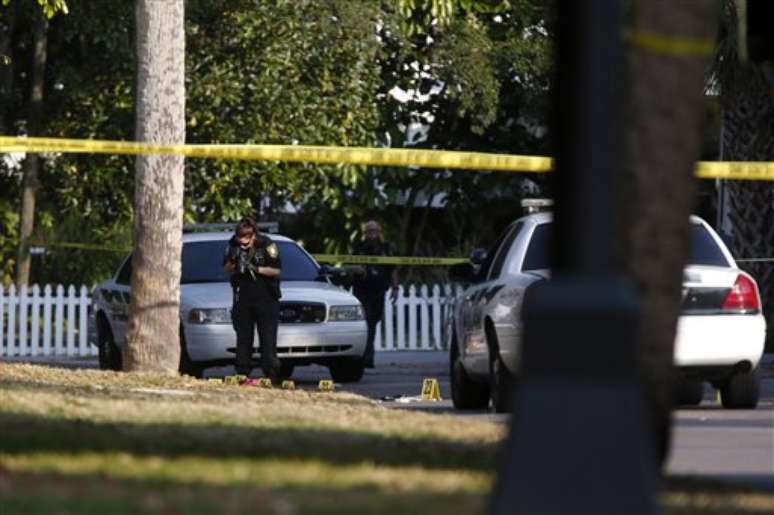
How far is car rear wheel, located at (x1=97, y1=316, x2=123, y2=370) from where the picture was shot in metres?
23.5

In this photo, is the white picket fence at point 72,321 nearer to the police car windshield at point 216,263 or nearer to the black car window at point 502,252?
the police car windshield at point 216,263

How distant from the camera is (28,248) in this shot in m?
31.1

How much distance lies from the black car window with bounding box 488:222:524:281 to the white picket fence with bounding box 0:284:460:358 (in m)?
11.7

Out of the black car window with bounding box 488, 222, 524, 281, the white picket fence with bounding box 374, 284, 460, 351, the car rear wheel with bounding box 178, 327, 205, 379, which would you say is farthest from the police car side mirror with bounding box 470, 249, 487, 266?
the white picket fence with bounding box 374, 284, 460, 351

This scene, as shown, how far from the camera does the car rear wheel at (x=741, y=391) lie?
16.8 metres

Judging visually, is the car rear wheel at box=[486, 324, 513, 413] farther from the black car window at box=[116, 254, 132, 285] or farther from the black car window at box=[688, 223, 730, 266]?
the black car window at box=[116, 254, 132, 285]

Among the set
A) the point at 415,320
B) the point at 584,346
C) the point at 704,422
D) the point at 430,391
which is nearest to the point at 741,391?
the point at 704,422

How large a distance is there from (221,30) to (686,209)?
2205cm

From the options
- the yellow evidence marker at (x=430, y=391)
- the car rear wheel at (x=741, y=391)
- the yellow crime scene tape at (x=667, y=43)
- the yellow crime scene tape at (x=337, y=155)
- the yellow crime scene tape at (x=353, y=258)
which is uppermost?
the yellow crime scene tape at (x=667, y=43)

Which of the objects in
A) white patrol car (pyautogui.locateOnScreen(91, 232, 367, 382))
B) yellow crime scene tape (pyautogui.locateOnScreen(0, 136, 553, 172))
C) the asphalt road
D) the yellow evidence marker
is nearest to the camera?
the asphalt road

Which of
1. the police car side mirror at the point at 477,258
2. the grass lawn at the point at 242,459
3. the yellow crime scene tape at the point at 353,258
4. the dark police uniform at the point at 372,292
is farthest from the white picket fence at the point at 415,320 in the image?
the grass lawn at the point at 242,459

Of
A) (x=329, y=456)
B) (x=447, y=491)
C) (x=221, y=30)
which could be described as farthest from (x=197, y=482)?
(x=221, y=30)

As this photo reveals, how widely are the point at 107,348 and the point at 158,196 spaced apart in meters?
4.08

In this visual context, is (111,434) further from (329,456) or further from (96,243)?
(96,243)
